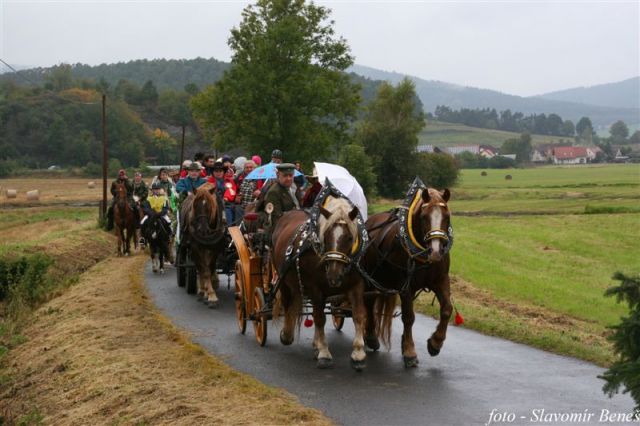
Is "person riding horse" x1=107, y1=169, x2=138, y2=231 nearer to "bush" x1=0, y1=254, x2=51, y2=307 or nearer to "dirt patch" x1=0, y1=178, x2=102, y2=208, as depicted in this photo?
"bush" x1=0, y1=254, x2=51, y2=307

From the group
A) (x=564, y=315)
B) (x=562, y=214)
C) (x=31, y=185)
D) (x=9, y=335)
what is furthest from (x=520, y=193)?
(x=9, y=335)

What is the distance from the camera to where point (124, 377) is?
10.8 meters

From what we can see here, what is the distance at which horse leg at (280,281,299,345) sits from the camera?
462 inches

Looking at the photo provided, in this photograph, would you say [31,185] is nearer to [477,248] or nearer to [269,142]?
[269,142]

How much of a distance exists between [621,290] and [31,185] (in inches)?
2976

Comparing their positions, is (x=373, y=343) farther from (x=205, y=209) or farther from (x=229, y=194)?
(x=229, y=194)

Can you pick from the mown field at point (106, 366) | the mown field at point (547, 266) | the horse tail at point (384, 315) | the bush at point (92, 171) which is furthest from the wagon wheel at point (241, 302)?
the bush at point (92, 171)

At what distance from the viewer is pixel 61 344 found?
13664mm

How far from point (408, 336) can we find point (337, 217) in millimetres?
1703

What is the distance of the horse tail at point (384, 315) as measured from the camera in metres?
11.8

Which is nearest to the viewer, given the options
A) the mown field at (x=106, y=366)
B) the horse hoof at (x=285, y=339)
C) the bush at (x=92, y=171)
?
the mown field at (x=106, y=366)

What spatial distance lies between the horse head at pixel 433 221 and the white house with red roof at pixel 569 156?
18104 cm

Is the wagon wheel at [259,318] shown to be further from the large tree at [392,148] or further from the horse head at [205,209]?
the large tree at [392,148]

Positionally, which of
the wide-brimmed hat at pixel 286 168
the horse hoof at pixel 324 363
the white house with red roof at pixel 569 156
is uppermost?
the wide-brimmed hat at pixel 286 168
